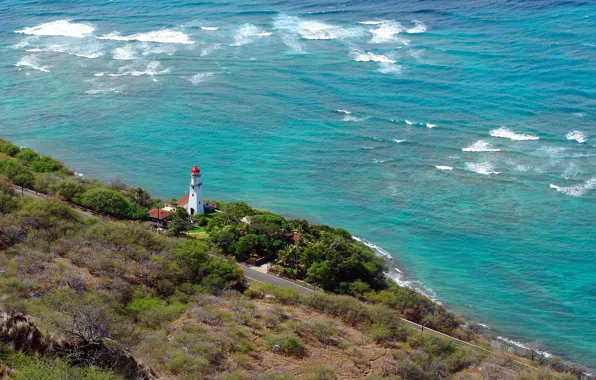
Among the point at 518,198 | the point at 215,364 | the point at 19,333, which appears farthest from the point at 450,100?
the point at 19,333

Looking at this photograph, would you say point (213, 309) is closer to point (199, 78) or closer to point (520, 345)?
point (520, 345)

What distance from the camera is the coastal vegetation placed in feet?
116

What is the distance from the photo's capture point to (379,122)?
90.6 meters

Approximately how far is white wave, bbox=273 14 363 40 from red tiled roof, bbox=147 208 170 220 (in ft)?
206

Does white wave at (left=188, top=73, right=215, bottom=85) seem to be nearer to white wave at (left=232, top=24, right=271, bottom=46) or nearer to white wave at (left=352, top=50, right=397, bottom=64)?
white wave at (left=232, top=24, right=271, bottom=46)

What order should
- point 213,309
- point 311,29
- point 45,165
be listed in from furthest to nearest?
point 311,29 < point 45,165 < point 213,309

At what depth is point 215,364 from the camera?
37.7m

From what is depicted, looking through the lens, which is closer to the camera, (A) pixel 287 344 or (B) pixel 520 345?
(A) pixel 287 344

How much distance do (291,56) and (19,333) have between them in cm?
8799

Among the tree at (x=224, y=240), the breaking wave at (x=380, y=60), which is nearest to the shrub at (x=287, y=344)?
the tree at (x=224, y=240)

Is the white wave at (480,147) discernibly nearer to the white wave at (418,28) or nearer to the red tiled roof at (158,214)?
the red tiled roof at (158,214)

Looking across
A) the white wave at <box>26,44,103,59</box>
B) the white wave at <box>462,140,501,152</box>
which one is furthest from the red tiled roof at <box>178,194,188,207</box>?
the white wave at <box>26,44,103,59</box>

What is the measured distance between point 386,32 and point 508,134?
42.5m

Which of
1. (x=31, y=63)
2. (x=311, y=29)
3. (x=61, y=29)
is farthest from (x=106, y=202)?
(x=61, y=29)
